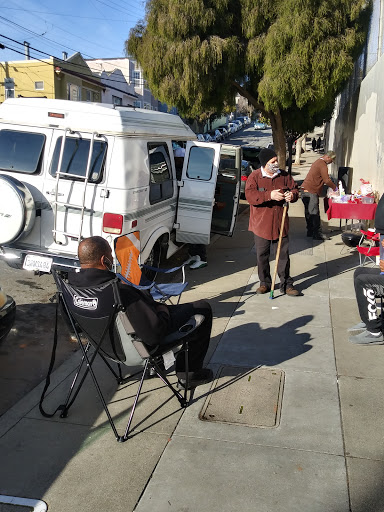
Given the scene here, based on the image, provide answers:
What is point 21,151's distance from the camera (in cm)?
670

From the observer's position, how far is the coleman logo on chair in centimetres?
362

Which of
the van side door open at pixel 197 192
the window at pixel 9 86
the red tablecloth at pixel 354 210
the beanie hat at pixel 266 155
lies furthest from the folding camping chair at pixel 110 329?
the window at pixel 9 86

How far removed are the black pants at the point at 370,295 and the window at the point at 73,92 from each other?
32.9 meters

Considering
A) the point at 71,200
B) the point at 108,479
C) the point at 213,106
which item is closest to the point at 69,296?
the point at 108,479

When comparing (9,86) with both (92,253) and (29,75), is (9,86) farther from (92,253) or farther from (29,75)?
(92,253)

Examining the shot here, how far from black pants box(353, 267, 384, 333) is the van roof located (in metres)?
3.24

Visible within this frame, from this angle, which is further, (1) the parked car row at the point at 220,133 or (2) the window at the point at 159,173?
(1) the parked car row at the point at 220,133

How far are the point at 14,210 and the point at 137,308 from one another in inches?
130

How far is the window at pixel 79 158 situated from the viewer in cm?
635

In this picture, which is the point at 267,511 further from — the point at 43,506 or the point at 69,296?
the point at 69,296

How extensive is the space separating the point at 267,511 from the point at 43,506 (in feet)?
4.10

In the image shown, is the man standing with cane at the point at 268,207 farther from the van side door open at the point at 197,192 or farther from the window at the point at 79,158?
the window at the point at 79,158

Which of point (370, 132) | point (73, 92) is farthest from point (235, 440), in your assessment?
point (73, 92)

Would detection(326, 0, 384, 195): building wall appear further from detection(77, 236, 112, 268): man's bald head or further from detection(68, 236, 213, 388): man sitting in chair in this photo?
detection(77, 236, 112, 268): man's bald head
